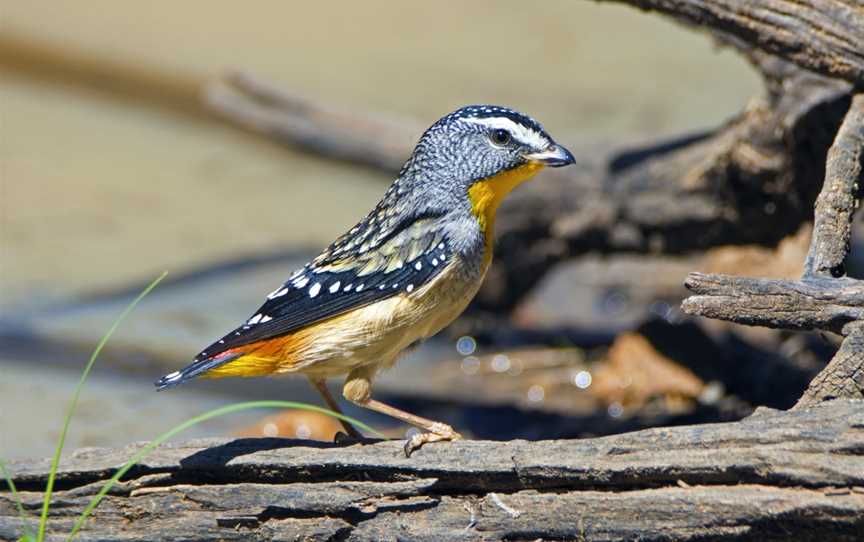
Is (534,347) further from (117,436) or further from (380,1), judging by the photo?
(380,1)

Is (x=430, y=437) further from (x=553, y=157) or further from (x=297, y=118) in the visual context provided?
(x=297, y=118)

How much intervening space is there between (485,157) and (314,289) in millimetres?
932

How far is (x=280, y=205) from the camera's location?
35.5ft

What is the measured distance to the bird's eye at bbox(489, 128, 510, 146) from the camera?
220 inches

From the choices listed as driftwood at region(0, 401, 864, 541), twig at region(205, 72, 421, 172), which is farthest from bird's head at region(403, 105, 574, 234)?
twig at region(205, 72, 421, 172)

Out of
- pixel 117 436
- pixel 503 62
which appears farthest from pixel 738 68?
pixel 117 436

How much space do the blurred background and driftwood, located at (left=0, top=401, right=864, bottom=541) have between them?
7.47ft

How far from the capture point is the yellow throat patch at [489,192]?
559cm

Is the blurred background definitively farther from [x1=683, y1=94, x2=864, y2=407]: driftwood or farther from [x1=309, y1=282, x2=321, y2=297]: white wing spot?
[x1=683, y1=94, x2=864, y2=407]: driftwood

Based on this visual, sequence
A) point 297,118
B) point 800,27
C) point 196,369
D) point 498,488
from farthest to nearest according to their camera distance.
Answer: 1. point 297,118
2. point 800,27
3. point 196,369
4. point 498,488

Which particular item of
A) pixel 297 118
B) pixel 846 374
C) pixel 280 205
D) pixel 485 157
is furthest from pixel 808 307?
pixel 280 205

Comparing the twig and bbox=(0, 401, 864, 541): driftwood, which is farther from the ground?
the twig

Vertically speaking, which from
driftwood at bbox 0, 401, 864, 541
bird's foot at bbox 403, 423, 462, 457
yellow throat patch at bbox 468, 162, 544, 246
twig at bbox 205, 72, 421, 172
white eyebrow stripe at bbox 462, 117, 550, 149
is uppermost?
twig at bbox 205, 72, 421, 172

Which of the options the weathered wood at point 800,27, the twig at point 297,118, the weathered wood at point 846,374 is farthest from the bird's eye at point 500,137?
the twig at point 297,118
